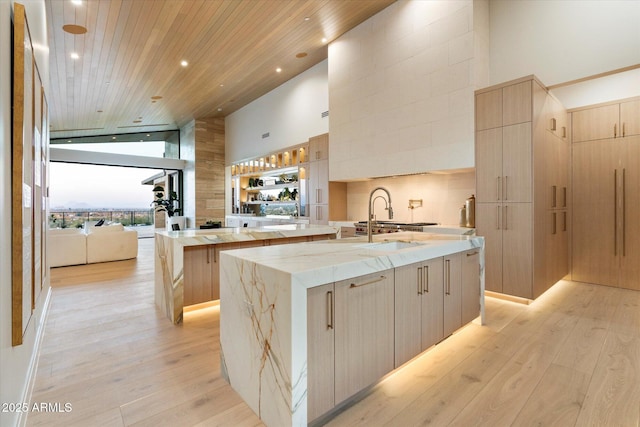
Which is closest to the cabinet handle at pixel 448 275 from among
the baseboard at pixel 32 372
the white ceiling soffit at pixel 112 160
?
the baseboard at pixel 32 372

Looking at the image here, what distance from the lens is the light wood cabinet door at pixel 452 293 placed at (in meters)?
2.39

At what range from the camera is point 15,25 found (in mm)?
1469

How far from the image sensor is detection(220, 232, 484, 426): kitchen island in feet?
4.76

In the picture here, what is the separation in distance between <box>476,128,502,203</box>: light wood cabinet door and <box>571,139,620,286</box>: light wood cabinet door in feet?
5.77

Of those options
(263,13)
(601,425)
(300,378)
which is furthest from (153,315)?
(263,13)

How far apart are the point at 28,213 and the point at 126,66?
5377mm

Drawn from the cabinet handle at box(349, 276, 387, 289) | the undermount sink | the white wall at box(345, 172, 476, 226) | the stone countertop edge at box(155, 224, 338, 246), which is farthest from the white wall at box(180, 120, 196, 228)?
the cabinet handle at box(349, 276, 387, 289)

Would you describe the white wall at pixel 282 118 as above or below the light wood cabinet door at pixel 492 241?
above

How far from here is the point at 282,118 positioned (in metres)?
7.93

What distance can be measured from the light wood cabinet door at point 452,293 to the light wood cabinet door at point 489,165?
1702 millimetres

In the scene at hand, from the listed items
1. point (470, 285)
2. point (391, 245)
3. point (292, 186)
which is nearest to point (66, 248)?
point (292, 186)

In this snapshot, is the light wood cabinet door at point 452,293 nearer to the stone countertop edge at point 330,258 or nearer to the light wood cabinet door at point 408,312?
the stone countertop edge at point 330,258

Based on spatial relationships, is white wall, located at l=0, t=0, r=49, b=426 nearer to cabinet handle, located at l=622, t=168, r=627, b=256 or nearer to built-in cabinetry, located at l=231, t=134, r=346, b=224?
built-in cabinetry, located at l=231, t=134, r=346, b=224

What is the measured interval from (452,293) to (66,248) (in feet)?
22.5
